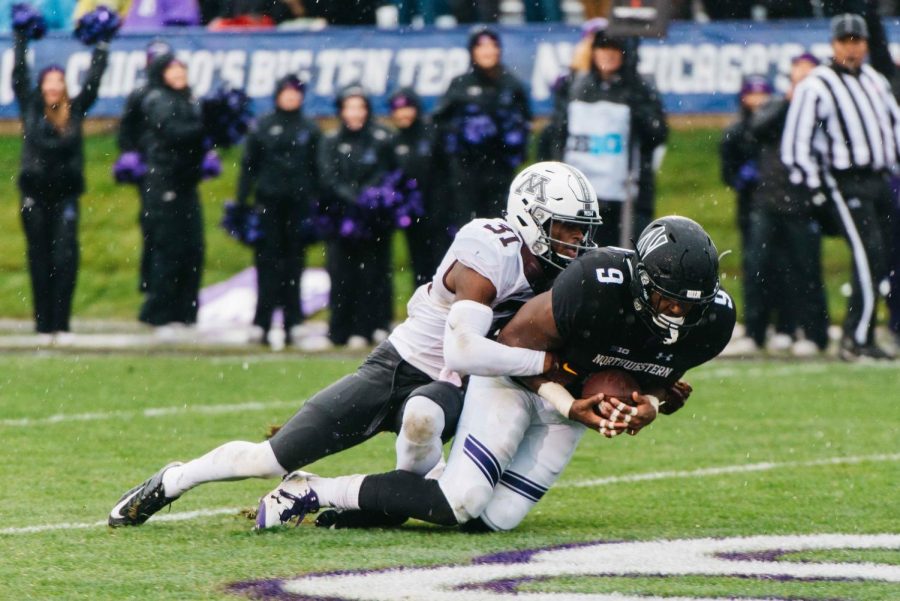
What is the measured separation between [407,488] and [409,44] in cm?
955

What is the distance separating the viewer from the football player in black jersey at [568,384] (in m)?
5.16

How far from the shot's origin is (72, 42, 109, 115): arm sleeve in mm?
11102

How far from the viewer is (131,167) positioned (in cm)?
1197

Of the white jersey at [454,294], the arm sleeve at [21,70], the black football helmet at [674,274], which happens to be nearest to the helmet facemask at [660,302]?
the black football helmet at [674,274]

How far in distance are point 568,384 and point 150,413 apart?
3.59 meters

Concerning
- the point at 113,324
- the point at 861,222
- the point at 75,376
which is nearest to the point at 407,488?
the point at 75,376

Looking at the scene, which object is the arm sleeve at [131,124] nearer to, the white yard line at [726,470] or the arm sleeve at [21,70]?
the arm sleeve at [21,70]

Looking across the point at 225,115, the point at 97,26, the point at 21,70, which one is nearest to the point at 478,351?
the point at 97,26

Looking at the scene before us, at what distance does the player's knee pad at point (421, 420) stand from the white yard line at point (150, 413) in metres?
3.16

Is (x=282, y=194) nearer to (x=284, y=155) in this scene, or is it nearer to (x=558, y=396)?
(x=284, y=155)

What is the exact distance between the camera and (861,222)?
10.4 metres

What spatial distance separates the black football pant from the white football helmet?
0.52 meters

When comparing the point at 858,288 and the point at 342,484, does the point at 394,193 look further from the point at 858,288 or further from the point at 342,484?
the point at 342,484

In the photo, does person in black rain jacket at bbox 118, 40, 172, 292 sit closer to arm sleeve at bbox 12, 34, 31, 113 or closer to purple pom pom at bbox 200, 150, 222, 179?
purple pom pom at bbox 200, 150, 222, 179
